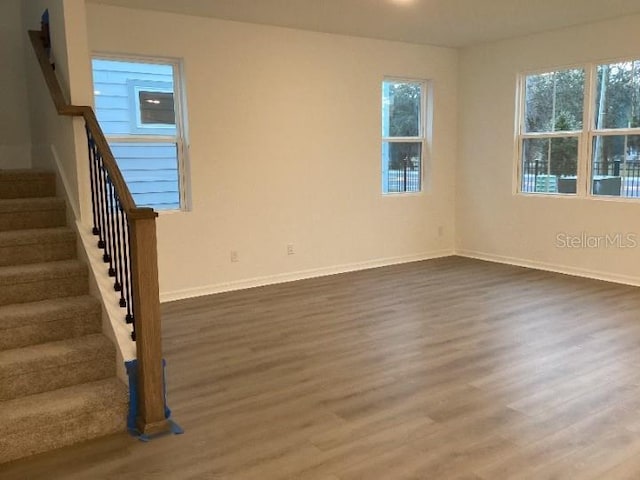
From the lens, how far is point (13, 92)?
192 inches

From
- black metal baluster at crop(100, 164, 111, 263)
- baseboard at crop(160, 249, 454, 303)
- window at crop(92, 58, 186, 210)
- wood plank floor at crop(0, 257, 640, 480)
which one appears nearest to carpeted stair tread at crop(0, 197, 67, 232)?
black metal baluster at crop(100, 164, 111, 263)

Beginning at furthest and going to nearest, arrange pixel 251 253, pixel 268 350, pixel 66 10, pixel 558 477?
pixel 251 253 < pixel 268 350 < pixel 66 10 < pixel 558 477

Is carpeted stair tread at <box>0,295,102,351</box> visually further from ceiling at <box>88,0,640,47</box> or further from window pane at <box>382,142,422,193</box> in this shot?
window pane at <box>382,142,422,193</box>

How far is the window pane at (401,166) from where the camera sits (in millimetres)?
6891

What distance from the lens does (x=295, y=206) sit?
6.10 meters

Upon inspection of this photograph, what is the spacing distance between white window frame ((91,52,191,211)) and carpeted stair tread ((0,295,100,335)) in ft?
7.36

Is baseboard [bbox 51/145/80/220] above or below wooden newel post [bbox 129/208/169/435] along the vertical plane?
above

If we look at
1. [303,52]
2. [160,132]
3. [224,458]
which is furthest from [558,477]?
[303,52]

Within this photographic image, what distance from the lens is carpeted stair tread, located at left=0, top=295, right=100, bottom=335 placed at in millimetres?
2952

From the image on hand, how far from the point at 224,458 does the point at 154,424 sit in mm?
431

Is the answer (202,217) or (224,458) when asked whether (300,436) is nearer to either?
(224,458)

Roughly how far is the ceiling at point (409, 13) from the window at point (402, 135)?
797mm

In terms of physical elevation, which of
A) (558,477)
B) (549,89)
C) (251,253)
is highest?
(549,89)

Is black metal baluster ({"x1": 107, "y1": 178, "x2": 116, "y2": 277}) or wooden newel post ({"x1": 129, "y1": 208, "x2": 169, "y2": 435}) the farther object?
black metal baluster ({"x1": 107, "y1": 178, "x2": 116, "y2": 277})
